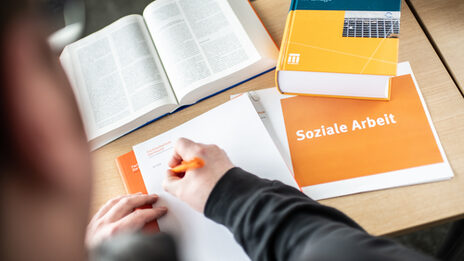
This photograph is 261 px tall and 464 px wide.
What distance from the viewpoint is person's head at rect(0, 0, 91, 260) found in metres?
0.19

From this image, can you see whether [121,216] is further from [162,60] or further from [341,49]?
[341,49]

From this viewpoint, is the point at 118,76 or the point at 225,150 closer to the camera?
the point at 225,150

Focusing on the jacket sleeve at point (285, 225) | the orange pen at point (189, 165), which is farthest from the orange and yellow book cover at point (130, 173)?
the jacket sleeve at point (285, 225)

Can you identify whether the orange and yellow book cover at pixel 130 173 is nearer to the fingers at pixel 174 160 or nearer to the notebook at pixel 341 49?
the fingers at pixel 174 160

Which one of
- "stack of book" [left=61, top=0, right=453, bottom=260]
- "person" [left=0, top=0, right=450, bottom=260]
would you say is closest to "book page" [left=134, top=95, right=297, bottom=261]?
"stack of book" [left=61, top=0, right=453, bottom=260]

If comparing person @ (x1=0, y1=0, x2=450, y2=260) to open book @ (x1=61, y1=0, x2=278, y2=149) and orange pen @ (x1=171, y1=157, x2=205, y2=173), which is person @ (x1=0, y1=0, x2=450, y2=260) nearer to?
orange pen @ (x1=171, y1=157, x2=205, y2=173)

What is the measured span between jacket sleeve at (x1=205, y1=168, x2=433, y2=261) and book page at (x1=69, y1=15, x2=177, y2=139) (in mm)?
314

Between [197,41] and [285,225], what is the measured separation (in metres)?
0.52

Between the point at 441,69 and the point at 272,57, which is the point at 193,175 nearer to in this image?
the point at 272,57

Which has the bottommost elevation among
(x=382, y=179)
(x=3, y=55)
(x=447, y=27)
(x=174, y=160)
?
(x=382, y=179)

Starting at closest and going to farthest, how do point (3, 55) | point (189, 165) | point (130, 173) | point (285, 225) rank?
1. point (3, 55)
2. point (285, 225)
3. point (189, 165)
4. point (130, 173)

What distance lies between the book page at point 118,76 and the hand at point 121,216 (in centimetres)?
19

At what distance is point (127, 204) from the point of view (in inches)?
26.5

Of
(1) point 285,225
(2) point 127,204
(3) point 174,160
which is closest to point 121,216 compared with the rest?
(2) point 127,204
